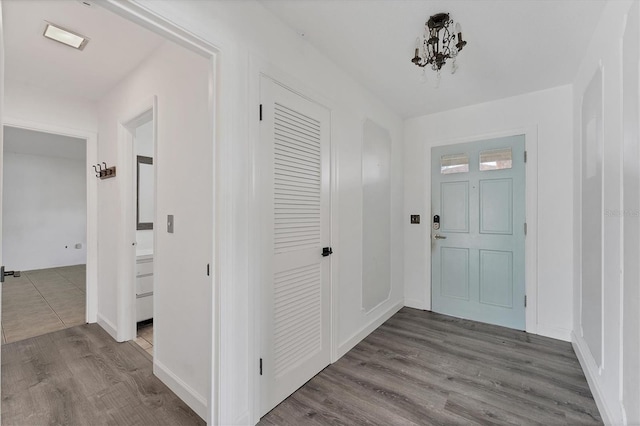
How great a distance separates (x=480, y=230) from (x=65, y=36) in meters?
4.07

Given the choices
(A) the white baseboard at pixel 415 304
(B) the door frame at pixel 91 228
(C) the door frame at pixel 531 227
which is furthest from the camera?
(A) the white baseboard at pixel 415 304

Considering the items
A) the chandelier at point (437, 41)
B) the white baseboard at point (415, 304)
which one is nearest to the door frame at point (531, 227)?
the white baseboard at point (415, 304)

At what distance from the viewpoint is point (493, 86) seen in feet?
9.07

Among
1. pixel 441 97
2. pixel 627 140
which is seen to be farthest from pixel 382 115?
pixel 627 140

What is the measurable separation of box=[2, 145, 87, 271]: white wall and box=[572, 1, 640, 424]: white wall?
24.0 ft

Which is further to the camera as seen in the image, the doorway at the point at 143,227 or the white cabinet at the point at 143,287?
the white cabinet at the point at 143,287

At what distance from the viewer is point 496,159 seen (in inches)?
121

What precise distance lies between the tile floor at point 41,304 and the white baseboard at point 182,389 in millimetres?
1783

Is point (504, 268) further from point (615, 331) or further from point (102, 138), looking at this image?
point (102, 138)

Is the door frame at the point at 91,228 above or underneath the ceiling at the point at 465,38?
underneath

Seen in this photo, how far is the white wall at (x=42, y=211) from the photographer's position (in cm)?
571

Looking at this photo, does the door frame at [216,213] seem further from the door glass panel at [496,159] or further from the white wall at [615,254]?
the door glass panel at [496,159]

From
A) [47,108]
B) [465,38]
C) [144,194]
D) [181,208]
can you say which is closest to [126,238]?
[144,194]

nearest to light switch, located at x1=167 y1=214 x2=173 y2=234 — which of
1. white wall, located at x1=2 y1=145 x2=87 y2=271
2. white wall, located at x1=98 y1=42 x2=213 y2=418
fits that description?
white wall, located at x1=98 y1=42 x2=213 y2=418
